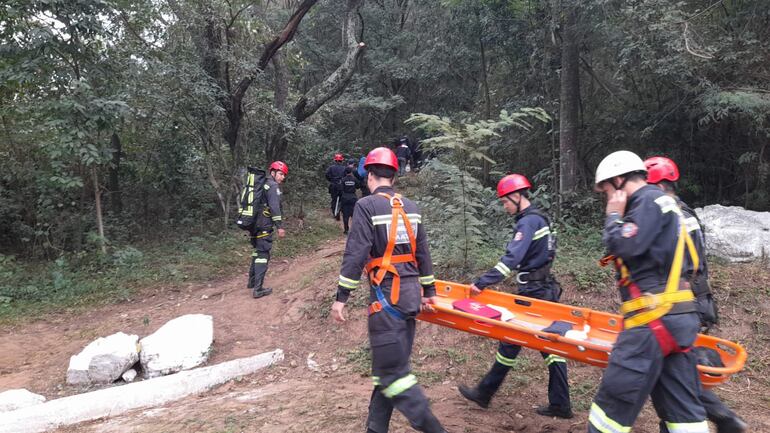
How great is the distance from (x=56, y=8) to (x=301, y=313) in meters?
5.98

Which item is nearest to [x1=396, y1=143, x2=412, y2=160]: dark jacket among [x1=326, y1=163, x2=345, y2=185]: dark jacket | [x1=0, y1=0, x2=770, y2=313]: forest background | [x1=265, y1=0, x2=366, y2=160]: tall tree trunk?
[x1=0, y1=0, x2=770, y2=313]: forest background

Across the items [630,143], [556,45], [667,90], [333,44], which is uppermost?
[333,44]

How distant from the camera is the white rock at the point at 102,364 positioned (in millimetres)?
5328

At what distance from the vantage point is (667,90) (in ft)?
30.4

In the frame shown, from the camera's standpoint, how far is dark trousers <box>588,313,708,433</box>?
2.68 m

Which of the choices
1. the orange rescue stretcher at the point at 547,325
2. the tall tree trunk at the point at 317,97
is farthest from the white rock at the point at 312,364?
the tall tree trunk at the point at 317,97

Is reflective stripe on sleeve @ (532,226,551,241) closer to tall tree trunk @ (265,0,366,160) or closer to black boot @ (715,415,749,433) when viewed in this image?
black boot @ (715,415,749,433)

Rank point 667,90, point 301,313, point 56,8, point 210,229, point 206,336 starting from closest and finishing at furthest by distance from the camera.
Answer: point 206,336
point 301,313
point 56,8
point 667,90
point 210,229

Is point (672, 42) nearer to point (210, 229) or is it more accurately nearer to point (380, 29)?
point (210, 229)

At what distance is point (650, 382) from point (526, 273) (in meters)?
1.66

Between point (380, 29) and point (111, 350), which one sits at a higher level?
point (380, 29)

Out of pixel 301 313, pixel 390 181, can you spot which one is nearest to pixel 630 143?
pixel 301 313

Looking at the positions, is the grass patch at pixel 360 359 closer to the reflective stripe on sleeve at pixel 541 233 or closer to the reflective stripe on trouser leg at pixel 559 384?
the reflective stripe on trouser leg at pixel 559 384

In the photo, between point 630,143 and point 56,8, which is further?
point 630,143
